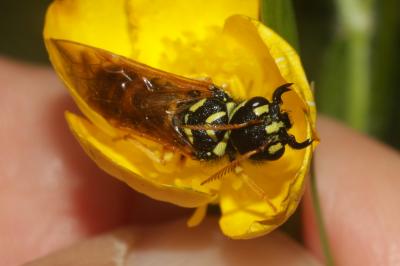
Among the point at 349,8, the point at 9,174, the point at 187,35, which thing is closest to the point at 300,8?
the point at 349,8

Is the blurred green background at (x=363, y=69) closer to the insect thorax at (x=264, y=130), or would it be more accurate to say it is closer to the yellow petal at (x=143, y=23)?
the yellow petal at (x=143, y=23)

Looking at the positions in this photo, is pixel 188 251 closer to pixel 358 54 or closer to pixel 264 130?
pixel 264 130

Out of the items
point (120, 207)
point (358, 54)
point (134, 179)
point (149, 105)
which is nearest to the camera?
point (134, 179)

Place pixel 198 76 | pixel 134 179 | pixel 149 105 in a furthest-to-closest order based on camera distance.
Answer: pixel 198 76 → pixel 149 105 → pixel 134 179

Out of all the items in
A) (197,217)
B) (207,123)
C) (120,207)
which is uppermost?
(207,123)

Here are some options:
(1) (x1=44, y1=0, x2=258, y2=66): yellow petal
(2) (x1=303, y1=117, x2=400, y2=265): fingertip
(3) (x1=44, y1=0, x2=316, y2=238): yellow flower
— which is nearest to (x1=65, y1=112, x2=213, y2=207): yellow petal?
(3) (x1=44, y1=0, x2=316, y2=238): yellow flower

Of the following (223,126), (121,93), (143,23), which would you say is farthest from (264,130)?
(143,23)

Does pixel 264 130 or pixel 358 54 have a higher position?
pixel 264 130
